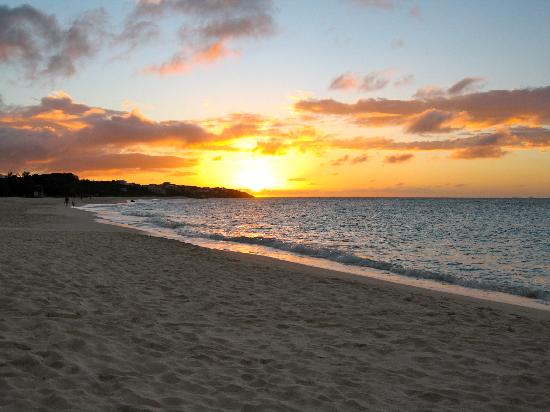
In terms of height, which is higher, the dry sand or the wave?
the dry sand

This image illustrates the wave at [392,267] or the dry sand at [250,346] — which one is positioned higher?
the dry sand at [250,346]

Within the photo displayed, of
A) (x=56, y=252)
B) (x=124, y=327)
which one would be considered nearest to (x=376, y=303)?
(x=124, y=327)

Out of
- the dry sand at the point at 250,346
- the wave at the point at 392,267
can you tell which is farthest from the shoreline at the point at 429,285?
the dry sand at the point at 250,346

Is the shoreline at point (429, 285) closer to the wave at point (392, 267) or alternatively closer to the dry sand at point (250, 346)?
the wave at point (392, 267)

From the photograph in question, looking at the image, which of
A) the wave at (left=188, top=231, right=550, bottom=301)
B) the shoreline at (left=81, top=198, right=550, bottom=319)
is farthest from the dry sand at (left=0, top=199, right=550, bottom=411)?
the wave at (left=188, top=231, right=550, bottom=301)

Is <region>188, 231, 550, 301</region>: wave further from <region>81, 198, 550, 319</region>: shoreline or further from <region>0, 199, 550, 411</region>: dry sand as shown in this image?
<region>0, 199, 550, 411</region>: dry sand

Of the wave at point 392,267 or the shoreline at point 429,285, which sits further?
the wave at point 392,267

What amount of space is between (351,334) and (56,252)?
38.6 feet

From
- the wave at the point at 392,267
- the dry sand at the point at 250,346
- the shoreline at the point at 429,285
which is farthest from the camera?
the wave at the point at 392,267

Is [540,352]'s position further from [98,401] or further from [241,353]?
[98,401]

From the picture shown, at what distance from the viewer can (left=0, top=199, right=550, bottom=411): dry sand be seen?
521cm

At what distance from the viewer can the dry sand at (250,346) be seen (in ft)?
17.1

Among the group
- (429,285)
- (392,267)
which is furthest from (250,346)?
(392,267)

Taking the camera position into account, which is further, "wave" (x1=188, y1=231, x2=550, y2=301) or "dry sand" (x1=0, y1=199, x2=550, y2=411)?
"wave" (x1=188, y1=231, x2=550, y2=301)
